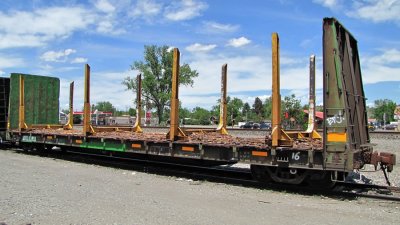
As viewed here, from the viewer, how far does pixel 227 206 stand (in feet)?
25.2

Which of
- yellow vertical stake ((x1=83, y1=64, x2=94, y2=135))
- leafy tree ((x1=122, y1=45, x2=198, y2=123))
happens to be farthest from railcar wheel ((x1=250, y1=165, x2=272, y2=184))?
leafy tree ((x1=122, y1=45, x2=198, y2=123))

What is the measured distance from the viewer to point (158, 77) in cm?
8231

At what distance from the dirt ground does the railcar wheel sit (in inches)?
21.6

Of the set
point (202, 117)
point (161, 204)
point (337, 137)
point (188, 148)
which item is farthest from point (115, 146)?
point (202, 117)

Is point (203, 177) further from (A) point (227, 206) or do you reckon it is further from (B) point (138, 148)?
(A) point (227, 206)

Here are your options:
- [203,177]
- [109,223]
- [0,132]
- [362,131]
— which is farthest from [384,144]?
[0,132]

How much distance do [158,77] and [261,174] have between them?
7336 centimetres

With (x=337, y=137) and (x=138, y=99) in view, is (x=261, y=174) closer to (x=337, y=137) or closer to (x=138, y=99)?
(x=337, y=137)

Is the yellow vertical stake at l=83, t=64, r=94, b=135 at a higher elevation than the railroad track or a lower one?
higher

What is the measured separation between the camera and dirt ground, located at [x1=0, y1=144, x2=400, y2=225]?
661cm

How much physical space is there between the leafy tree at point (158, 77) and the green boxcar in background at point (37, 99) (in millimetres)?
53117

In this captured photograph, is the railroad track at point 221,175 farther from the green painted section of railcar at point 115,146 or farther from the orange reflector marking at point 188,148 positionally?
the orange reflector marking at point 188,148

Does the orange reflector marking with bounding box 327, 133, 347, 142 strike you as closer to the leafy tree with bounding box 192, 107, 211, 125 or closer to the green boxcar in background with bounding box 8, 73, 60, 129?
the green boxcar in background with bounding box 8, 73, 60, 129

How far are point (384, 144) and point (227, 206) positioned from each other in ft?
48.3
